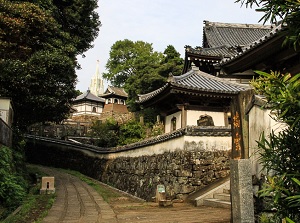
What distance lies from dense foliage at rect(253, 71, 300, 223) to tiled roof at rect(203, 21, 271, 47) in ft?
79.2

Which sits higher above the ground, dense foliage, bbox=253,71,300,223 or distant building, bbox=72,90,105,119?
distant building, bbox=72,90,105,119

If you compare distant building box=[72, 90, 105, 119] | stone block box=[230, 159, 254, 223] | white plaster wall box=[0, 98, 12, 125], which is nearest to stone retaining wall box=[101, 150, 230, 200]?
stone block box=[230, 159, 254, 223]

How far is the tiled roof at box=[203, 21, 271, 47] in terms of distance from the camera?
27.0 meters

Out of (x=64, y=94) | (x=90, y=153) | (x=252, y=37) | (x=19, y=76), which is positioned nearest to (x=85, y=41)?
(x=64, y=94)

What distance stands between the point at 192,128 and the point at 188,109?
232 inches

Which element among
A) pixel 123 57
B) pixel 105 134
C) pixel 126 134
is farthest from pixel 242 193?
pixel 123 57

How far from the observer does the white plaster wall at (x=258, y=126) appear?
5695mm

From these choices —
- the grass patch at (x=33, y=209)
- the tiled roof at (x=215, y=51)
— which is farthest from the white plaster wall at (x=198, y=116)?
the grass patch at (x=33, y=209)

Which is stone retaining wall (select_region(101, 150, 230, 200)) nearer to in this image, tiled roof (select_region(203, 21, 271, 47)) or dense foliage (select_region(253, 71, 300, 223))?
dense foliage (select_region(253, 71, 300, 223))

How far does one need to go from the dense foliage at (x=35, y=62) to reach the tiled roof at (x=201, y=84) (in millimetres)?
5339

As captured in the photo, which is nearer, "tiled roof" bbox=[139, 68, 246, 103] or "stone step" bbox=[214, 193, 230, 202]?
"stone step" bbox=[214, 193, 230, 202]

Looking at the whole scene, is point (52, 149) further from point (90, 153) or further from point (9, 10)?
point (9, 10)

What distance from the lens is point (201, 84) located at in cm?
1798

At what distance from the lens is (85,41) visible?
18.3 metres
